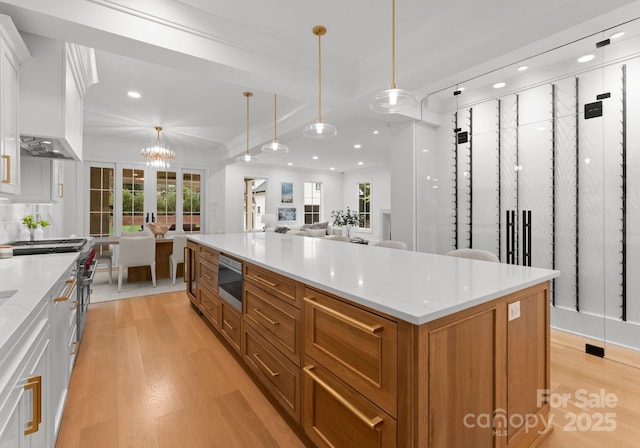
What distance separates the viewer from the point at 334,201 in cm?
1138

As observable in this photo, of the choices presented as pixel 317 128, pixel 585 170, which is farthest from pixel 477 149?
pixel 317 128

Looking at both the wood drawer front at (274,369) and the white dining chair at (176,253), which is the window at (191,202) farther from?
the wood drawer front at (274,369)

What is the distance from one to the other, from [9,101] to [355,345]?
258 cm

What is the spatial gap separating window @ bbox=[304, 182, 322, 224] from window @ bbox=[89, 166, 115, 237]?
5.74 meters

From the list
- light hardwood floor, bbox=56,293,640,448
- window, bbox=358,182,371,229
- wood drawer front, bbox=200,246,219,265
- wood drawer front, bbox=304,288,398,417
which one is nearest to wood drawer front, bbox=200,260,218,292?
wood drawer front, bbox=200,246,219,265

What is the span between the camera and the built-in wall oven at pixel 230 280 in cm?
227

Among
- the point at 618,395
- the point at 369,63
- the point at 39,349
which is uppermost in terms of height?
the point at 369,63

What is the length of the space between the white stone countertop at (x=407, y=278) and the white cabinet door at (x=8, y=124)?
4.97 feet

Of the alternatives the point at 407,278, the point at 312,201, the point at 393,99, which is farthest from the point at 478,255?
the point at 312,201

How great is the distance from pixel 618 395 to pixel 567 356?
0.59m

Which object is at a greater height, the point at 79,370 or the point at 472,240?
the point at 472,240

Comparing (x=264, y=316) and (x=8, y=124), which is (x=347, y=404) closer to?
(x=264, y=316)

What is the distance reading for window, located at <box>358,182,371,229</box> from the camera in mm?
10688

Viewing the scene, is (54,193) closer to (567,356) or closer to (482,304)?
(482,304)
